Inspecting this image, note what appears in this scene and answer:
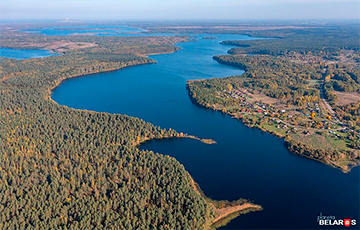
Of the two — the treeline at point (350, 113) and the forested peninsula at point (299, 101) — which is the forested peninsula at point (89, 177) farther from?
the treeline at point (350, 113)

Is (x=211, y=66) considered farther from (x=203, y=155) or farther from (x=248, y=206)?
(x=248, y=206)

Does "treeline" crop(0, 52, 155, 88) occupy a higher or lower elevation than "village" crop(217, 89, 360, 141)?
higher

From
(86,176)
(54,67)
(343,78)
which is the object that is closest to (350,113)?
(343,78)

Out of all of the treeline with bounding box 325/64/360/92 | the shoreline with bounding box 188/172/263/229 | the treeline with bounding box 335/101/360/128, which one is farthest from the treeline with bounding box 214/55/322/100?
the shoreline with bounding box 188/172/263/229

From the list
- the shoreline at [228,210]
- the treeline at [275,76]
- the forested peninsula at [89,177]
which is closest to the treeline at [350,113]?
the treeline at [275,76]

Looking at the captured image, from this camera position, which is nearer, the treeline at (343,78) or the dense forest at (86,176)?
the dense forest at (86,176)

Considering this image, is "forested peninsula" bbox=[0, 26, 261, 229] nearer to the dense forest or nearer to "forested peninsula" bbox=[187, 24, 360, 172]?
the dense forest

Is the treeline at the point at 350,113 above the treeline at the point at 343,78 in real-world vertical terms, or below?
below
